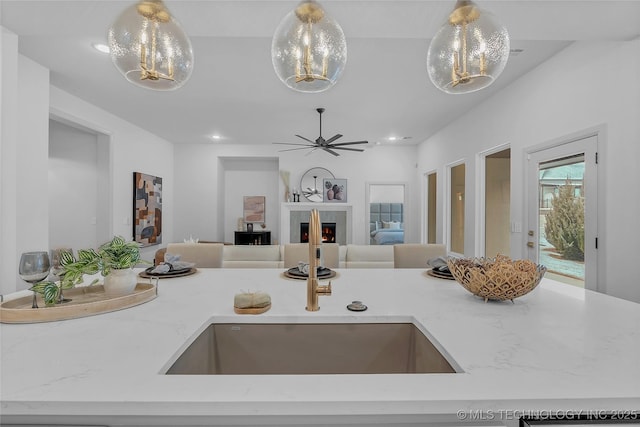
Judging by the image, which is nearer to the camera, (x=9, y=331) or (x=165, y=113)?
(x=9, y=331)

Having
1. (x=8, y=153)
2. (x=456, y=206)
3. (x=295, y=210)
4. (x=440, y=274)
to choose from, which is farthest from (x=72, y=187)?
(x=456, y=206)

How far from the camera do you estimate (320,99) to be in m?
3.73

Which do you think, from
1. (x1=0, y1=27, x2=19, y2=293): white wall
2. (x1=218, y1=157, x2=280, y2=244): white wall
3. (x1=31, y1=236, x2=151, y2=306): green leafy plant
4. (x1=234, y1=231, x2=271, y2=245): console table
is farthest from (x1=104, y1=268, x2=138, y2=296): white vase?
(x1=218, y1=157, x2=280, y2=244): white wall

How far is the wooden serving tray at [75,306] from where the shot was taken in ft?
2.85

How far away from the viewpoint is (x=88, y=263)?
1.01 m

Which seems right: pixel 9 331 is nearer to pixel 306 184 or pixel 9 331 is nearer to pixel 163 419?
pixel 163 419

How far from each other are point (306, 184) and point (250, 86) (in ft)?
10.3

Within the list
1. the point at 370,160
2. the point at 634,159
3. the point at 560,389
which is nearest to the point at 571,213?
the point at 634,159

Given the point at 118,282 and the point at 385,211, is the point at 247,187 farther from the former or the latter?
the point at 118,282

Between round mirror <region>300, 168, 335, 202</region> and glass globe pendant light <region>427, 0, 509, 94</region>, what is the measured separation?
528 cm

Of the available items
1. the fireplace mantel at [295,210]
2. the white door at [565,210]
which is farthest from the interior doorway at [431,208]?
the white door at [565,210]

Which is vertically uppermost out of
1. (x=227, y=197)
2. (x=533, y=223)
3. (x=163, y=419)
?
(x=227, y=197)

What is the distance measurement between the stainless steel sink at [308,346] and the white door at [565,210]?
222 centimetres

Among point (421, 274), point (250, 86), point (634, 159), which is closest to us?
point (421, 274)
